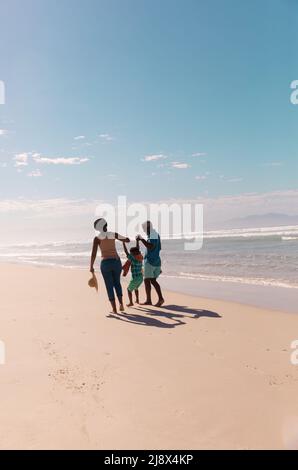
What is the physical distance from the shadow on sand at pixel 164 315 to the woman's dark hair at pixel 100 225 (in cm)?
184

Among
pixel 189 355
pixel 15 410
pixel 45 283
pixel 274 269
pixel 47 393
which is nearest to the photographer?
pixel 15 410

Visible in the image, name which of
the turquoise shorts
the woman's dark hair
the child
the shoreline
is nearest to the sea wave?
the shoreline

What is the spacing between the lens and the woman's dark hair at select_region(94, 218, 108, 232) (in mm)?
8172

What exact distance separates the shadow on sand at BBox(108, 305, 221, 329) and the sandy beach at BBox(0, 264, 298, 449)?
0.04 metres

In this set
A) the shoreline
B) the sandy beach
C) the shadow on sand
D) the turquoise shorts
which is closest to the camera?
the sandy beach

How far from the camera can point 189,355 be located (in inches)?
199

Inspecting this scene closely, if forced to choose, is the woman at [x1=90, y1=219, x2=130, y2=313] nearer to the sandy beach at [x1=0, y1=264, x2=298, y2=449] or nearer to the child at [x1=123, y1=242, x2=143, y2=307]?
the sandy beach at [x1=0, y1=264, x2=298, y2=449]

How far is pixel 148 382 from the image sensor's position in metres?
4.14

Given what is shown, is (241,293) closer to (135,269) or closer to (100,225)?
(135,269)

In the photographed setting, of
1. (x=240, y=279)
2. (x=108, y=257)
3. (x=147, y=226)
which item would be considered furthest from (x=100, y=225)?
(x=240, y=279)

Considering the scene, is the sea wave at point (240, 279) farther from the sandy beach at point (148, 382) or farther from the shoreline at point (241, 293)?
the sandy beach at point (148, 382)

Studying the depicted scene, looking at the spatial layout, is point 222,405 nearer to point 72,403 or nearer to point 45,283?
point 72,403

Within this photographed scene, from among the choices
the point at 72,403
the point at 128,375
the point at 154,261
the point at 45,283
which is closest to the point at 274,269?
the point at 154,261
